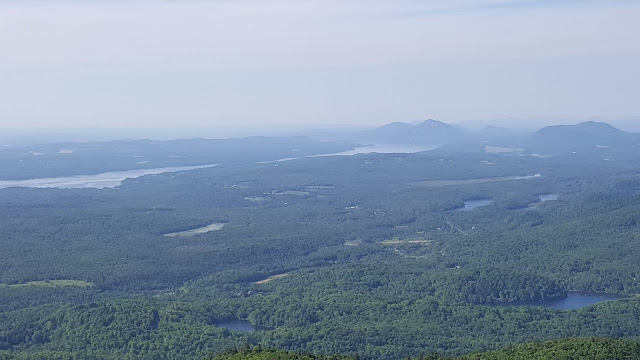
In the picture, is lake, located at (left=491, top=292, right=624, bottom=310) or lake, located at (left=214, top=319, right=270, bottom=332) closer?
lake, located at (left=214, top=319, right=270, bottom=332)

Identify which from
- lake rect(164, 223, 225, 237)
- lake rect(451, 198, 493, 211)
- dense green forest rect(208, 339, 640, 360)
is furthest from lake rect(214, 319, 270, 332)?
lake rect(451, 198, 493, 211)

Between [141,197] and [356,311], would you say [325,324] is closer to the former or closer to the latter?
[356,311]

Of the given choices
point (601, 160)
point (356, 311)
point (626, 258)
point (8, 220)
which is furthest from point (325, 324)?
point (601, 160)

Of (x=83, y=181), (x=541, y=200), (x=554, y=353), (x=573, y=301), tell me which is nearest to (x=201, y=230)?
(x=573, y=301)

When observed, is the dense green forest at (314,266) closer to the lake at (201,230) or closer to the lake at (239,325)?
the lake at (239,325)

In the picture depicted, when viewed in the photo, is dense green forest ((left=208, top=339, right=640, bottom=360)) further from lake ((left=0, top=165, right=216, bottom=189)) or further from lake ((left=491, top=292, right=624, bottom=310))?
lake ((left=0, top=165, right=216, bottom=189))

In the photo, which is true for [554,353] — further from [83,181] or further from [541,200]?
[83,181]
